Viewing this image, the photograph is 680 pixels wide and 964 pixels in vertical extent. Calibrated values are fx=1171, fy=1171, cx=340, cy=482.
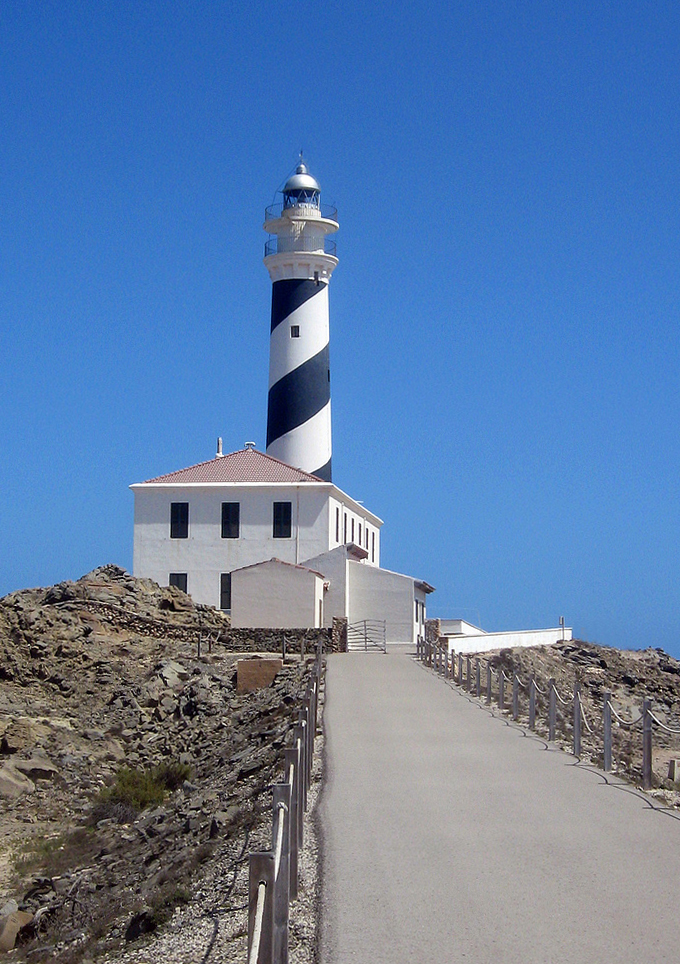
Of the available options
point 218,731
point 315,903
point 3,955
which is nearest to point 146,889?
point 3,955

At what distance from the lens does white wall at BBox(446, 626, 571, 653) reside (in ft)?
120

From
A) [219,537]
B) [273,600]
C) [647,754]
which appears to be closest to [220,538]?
[219,537]

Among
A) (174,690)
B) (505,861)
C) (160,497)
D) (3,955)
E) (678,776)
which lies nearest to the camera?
(505,861)

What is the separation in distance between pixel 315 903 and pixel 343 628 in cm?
2769

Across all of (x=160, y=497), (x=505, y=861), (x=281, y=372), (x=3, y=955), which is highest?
(x=281, y=372)

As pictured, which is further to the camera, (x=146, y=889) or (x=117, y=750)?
→ (x=117, y=750)

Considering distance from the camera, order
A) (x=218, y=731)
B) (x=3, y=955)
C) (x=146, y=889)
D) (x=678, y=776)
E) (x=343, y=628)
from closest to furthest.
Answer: (x=146, y=889)
(x=3, y=955)
(x=678, y=776)
(x=218, y=731)
(x=343, y=628)

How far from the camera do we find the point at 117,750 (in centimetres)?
2220

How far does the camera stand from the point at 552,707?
651 inches

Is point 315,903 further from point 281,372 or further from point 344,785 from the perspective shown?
point 281,372

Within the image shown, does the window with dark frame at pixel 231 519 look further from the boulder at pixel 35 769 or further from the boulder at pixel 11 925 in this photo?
the boulder at pixel 11 925

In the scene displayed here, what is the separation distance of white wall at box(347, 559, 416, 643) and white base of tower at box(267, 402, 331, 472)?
5.61m

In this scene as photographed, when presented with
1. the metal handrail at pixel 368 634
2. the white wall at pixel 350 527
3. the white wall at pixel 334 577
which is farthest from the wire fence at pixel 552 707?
the white wall at pixel 350 527

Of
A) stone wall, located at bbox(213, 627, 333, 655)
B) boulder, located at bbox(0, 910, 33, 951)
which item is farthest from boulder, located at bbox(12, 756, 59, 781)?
stone wall, located at bbox(213, 627, 333, 655)
